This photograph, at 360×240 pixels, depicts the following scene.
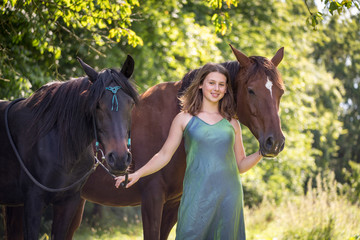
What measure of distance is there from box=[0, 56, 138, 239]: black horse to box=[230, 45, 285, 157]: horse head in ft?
3.36

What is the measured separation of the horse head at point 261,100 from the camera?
3693mm

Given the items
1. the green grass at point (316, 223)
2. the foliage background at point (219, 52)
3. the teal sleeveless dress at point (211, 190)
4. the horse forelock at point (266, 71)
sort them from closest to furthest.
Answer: the teal sleeveless dress at point (211, 190)
the horse forelock at point (266, 71)
the foliage background at point (219, 52)
the green grass at point (316, 223)

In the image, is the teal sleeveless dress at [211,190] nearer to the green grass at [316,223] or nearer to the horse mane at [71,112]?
the horse mane at [71,112]

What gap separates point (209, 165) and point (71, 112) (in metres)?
1.22

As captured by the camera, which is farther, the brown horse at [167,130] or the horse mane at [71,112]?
the brown horse at [167,130]

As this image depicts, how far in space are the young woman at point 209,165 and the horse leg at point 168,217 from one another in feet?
3.91

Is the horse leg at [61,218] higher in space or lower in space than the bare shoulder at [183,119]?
lower

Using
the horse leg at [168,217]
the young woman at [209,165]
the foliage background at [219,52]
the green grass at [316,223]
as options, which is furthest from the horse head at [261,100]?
the green grass at [316,223]

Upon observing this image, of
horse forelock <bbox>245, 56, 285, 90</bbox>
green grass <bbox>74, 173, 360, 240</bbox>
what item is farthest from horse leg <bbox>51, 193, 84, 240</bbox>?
green grass <bbox>74, 173, 360, 240</bbox>

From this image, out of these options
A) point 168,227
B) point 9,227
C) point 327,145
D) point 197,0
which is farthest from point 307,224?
point 327,145

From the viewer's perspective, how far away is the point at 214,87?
144 inches

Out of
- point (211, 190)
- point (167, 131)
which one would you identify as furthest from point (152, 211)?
point (211, 190)

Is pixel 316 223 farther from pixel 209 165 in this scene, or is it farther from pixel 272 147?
pixel 209 165

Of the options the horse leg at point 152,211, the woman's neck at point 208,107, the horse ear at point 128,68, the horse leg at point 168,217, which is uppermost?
the horse ear at point 128,68
